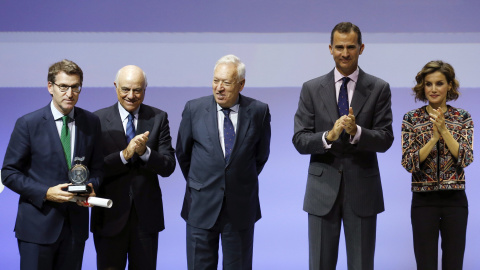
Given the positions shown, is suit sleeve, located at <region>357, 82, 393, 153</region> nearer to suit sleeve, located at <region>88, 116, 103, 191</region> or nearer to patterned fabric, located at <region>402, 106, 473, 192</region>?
patterned fabric, located at <region>402, 106, 473, 192</region>

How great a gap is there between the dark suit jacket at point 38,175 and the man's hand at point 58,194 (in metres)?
0.03

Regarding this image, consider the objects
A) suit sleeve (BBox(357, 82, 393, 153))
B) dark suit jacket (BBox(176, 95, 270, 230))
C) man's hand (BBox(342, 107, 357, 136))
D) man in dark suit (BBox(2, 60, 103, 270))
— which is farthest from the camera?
dark suit jacket (BBox(176, 95, 270, 230))

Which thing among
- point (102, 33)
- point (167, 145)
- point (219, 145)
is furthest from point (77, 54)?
point (219, 145)

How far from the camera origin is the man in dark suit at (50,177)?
3578 mm

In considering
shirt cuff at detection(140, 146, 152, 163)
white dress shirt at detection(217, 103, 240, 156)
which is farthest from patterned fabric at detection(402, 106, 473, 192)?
shirt cuff at detection(140, 146, 152, 163)

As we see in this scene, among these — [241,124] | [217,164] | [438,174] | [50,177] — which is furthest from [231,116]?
[438,174]

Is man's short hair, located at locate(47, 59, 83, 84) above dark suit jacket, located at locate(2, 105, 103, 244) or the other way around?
above

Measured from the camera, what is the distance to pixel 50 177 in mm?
3643

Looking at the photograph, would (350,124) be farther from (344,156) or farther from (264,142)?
(264,142)

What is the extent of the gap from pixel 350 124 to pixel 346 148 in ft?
0.81

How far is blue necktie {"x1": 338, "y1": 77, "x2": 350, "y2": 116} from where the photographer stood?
13.0 ft

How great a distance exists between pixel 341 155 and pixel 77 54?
2659mm

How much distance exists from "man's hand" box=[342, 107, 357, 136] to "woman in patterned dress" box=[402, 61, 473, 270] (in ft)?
1.95

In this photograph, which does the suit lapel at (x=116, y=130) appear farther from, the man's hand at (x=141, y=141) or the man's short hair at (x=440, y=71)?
the man's short hair at (x=440, y=71)
